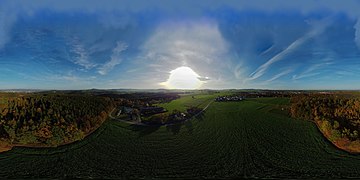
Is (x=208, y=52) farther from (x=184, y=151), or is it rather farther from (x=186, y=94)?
(x=184, y=151)

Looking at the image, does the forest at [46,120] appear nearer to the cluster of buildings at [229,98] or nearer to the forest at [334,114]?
the cluster of buildings at [229,98]

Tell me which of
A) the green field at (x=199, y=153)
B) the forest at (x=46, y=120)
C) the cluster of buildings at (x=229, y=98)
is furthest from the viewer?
the cluster of buildings at (x=229, y=98)

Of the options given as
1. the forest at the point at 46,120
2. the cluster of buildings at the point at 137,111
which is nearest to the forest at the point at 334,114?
the cluster of buildings at the point at 137,111

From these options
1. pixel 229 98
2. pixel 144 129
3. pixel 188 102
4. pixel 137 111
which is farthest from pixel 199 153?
pixel 137 111

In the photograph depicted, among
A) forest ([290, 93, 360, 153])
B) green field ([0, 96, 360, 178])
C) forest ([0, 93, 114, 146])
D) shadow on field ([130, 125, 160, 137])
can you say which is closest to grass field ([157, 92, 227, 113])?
green field ([0, 96, 360, 178])

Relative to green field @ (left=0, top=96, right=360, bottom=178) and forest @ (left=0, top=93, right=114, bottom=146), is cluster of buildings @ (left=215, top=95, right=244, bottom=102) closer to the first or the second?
green field @ (left=0, top=96, right=360, bottom=178)

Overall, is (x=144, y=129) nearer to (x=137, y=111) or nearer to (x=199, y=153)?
(x=137, y=111)
